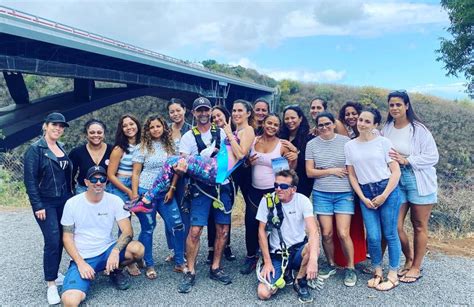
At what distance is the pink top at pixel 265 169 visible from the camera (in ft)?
13.3

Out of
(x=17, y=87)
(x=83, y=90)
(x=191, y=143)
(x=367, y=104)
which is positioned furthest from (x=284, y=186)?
(x=367, y=104)

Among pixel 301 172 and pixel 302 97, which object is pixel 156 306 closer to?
pixel 301 172

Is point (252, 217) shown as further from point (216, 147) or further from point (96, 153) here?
point (96, 153)

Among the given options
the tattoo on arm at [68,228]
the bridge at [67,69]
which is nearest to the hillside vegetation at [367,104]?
the bridge at [67,69]

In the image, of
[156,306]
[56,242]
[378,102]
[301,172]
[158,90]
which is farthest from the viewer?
[378,102]

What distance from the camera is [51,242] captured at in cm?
380

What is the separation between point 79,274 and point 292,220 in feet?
6.78

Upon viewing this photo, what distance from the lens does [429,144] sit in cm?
390

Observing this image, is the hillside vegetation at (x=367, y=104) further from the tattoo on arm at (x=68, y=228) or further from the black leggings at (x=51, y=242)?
the black leggings at (x=51, y=242)

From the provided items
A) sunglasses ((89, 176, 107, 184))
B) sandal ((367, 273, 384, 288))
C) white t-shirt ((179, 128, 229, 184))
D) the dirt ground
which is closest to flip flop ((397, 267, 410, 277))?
sandal ((367, 273, 384, 288))

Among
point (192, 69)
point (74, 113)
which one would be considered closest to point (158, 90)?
point (192, 69)

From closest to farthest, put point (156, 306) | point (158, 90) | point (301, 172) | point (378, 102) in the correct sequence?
point (156, 306), point (301, 172), point (158, 90), point (378, 102)

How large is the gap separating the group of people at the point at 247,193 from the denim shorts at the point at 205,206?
1 cm

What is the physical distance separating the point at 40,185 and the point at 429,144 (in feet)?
12.4
